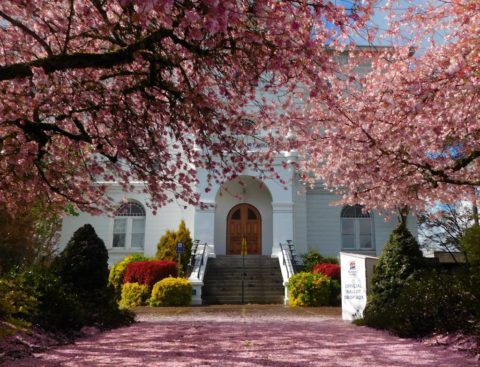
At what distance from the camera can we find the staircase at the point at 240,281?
1770 centimetres

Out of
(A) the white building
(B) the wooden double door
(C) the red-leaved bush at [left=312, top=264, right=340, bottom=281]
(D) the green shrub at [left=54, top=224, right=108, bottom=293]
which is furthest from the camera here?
(B) the wooden double door

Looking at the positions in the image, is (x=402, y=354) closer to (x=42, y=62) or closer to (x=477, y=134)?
(x=477, y=134)

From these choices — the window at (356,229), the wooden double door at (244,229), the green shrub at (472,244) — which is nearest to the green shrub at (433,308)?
the green shrub at (472,244)

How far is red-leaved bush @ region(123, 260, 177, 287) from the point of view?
57.9ft

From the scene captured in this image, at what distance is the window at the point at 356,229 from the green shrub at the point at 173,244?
777 cm

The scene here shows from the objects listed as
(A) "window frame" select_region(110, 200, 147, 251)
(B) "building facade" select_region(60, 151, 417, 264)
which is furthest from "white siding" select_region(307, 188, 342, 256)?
(A) "window frame" select_region(110, 200, 147, 251)

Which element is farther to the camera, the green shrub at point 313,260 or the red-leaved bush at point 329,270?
the green shrub at point 313,260

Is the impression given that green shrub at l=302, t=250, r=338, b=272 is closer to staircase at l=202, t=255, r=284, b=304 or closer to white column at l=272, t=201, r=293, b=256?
white column at l=272, t=201, r=293, b=256

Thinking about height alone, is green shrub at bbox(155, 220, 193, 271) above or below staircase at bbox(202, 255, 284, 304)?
above

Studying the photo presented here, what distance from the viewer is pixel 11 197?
1005cm

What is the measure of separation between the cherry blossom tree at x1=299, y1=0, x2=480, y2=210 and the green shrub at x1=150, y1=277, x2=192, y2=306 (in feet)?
23.1

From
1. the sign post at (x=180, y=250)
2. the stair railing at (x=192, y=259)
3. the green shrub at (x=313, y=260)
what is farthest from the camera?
the green shrub at (x=313, y=260)

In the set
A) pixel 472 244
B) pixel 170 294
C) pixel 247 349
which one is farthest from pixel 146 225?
pixel 247 349

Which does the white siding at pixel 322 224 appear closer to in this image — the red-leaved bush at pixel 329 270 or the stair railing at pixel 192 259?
the red-leaved bush at pixel 329 270
